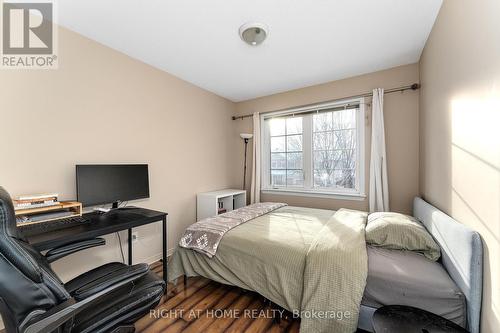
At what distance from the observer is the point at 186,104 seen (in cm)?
316

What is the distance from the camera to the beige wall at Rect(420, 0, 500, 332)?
3.30ft

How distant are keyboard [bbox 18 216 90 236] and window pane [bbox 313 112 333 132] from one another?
3104 millimetres

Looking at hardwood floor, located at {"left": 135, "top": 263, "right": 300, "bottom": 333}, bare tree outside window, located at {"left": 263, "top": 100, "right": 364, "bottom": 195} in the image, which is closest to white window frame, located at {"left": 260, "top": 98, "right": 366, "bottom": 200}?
bare tree outside window, located at {"left": 263, "top": 100, "right": 364, "bottom": 195}

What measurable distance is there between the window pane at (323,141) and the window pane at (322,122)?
0.08m

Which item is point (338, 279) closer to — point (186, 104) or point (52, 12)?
point (186, 104)

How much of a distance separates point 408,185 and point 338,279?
196 cm

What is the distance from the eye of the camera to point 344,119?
3.14 metres

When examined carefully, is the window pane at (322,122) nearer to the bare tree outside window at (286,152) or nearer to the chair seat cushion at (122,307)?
the bare tree outside window at (286,152)

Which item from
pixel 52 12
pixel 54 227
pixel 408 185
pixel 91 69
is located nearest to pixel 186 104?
pixel 91 69

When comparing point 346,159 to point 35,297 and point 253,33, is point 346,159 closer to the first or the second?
point 253,33

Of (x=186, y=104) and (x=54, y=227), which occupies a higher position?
(x=186, y=104)

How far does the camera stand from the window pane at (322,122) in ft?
10.7

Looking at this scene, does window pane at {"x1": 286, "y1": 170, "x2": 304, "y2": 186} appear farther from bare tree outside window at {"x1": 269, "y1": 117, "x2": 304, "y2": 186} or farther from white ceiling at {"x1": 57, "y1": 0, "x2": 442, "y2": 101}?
white ceiling at {"x1": 57, "y1": 0, "x2": 442, "y2": 101}

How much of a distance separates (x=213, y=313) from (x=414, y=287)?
149 centimetres
